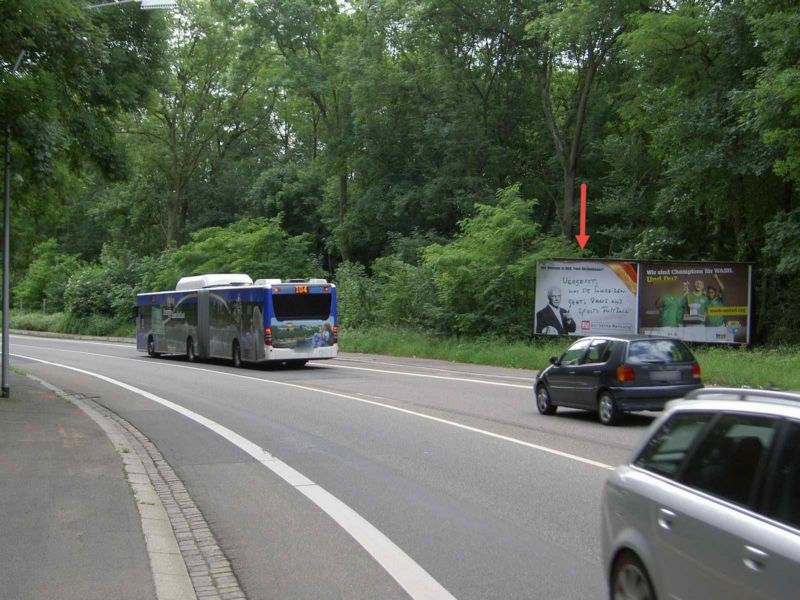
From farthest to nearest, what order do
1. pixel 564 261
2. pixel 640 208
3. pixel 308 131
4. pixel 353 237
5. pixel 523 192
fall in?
pixel 308 131 → pixel 353 237 → pixel 523 192 → pixel 640 208 → pixel 564 261

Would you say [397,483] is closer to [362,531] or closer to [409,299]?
[362,531]

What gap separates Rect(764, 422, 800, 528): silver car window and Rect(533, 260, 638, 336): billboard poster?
84.0 feet

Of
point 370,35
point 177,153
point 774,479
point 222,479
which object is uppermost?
point 370,35

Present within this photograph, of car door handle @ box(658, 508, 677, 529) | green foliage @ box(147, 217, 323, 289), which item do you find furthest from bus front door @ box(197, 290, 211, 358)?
car door handle @ box(658, 508, 677, 529)

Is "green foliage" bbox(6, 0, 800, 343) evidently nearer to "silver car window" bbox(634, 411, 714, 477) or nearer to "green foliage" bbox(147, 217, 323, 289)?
"green foliage" bbox(147, 217, 323, 289)

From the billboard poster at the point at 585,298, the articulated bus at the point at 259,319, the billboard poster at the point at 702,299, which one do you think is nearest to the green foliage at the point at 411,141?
the billboard poster at the point at 702,299

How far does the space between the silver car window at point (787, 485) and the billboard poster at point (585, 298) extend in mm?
25615

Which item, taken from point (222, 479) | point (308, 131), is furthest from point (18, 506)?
point (308, 131)

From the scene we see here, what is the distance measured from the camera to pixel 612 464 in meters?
10.6

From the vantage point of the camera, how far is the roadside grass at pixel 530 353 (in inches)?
808

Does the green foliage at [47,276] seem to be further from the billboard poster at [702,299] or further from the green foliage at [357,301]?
the billboard poster at [702,299]

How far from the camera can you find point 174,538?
24.4ft

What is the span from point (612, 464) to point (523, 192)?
118 ft

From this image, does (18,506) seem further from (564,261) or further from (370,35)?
(370,35)
